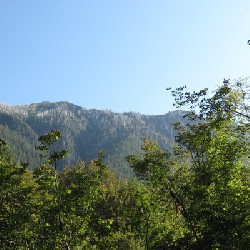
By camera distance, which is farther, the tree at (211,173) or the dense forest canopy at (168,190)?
the tree at (211,173)

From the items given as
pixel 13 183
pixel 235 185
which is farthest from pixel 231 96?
pixel 13 183

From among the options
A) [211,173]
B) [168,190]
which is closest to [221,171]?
[211,173]

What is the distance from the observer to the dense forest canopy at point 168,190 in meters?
16.8

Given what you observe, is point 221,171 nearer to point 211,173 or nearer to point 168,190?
point 211,173

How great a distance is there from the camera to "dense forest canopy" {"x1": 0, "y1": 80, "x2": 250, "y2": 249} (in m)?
16.8

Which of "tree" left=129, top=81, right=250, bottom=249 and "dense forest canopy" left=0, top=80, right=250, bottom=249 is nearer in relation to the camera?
"dense forest canopy" left=0, top=80, right=250, bottom=249

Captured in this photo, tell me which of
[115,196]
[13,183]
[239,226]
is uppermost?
[13,183]

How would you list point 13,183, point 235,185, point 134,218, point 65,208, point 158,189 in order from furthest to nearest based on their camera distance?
point 134,218, point 158,189, point 235,185, point 65,208, point 13,183

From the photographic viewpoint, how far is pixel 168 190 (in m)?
28.0

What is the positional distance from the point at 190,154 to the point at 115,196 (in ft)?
112

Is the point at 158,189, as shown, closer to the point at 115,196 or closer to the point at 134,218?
the point at 134,218

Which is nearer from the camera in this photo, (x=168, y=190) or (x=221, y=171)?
(x=221, y=171)

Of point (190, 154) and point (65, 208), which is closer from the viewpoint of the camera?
point (65, 208)

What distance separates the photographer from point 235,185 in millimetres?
22109
